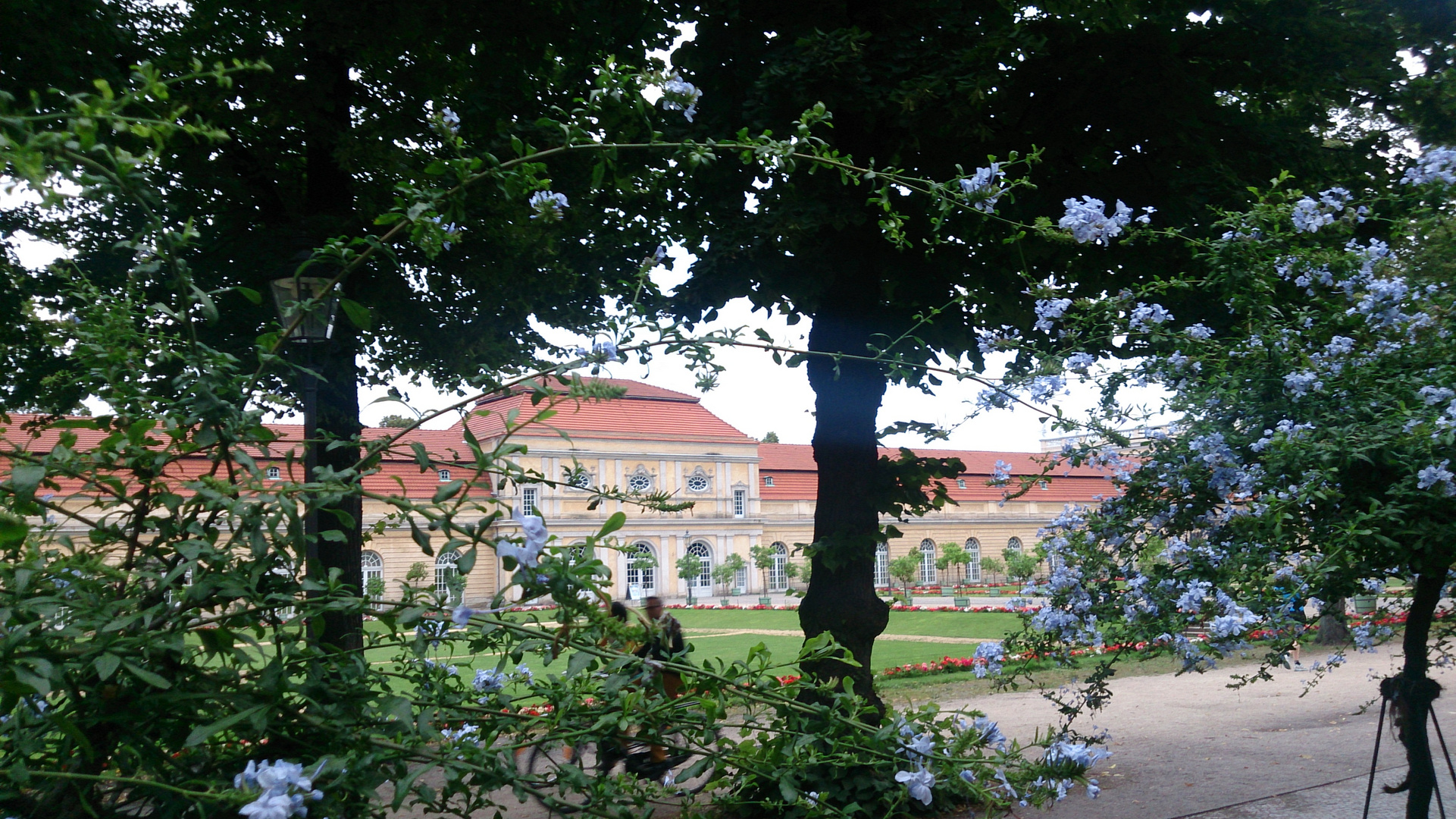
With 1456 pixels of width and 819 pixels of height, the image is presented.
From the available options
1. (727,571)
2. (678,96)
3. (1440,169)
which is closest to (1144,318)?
(1440,169)

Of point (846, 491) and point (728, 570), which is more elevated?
point (846, 491)

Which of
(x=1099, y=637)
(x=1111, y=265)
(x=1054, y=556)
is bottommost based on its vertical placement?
(x=1099, y=637)

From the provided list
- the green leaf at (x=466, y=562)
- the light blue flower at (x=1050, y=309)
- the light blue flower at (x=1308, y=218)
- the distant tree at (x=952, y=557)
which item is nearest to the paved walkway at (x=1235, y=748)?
the light blue flower at (x=1308, y=218)

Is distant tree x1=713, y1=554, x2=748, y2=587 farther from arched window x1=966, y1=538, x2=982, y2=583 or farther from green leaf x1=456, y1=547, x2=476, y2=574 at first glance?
green leaf x1=456, y1=547, x2=476, y2=574

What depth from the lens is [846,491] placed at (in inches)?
231

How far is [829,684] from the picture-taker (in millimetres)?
1722


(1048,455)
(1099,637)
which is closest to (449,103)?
(1048,455)

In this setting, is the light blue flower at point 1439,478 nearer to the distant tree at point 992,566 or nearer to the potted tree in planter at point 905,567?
the potted tree in planter at point 905,567

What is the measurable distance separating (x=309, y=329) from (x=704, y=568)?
1879 inches

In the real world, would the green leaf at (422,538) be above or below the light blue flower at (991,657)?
above

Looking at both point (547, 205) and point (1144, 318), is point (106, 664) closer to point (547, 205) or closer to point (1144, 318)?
point (547, 205)

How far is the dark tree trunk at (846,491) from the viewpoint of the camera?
573 cm

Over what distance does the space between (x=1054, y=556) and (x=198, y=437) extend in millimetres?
3352

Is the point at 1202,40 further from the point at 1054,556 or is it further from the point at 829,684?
the point at 829,684
